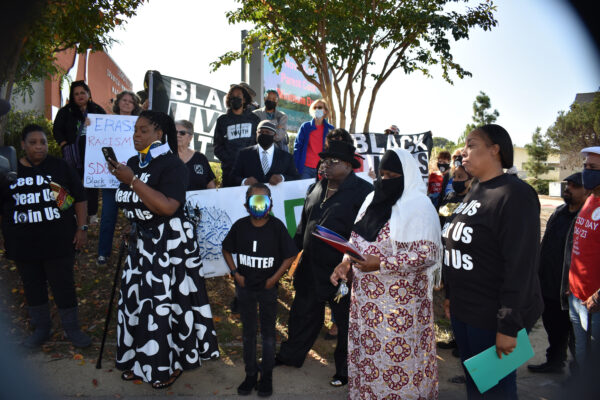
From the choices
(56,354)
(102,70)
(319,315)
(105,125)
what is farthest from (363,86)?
(102,70)

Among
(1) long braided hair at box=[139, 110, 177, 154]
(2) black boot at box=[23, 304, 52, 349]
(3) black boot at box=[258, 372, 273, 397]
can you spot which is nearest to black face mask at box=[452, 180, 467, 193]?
(3) black boot at box=[258, 372, 273, 397]

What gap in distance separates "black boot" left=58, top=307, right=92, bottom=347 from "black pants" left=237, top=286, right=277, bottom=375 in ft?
6.12

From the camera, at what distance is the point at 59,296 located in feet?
13.7

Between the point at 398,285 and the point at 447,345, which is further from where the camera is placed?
the point at 447,345

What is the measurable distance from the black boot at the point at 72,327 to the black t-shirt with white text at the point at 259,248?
188cm

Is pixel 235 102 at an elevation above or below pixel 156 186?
above

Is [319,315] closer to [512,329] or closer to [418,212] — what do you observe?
[418,212]

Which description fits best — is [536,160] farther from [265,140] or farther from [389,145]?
[265,140]

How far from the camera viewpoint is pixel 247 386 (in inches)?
141

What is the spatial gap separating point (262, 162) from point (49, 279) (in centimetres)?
262

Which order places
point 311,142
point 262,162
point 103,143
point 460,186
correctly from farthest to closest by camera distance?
point 311,142, point 103,143, point 262,162, point 460,186

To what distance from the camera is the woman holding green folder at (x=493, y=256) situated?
2221 millimetres

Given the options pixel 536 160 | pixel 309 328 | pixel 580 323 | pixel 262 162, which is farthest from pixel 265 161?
pixel 536 160

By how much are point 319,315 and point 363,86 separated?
30.5 ft
